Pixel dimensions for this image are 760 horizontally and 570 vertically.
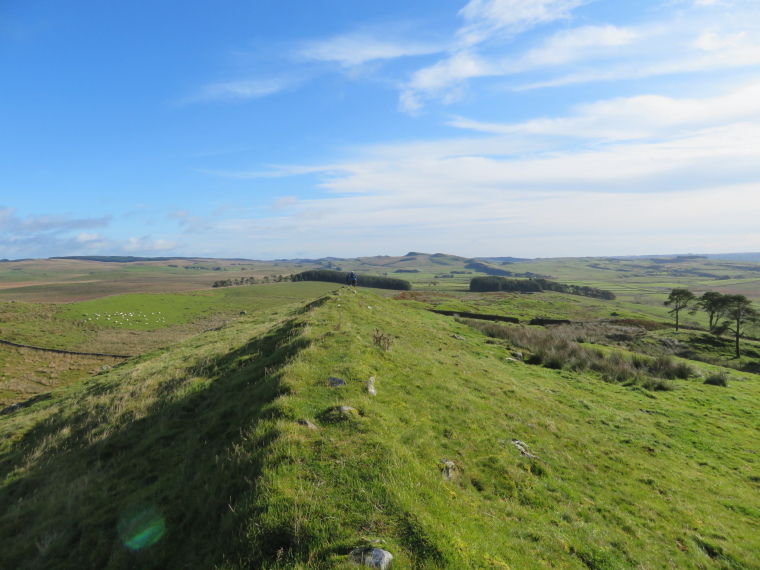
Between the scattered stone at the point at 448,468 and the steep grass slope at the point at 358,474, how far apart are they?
116mm

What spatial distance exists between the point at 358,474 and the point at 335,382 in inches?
211

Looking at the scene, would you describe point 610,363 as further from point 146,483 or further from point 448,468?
point 146,483

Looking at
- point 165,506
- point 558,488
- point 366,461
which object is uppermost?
point 366,461

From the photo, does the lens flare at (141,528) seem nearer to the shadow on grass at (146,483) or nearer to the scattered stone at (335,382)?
the shadow on grass at (146,483)

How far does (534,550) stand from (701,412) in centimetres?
2264

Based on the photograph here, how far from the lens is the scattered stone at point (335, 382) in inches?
503

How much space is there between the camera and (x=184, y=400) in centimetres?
1505

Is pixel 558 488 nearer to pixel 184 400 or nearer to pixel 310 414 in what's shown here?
pixel 310 414

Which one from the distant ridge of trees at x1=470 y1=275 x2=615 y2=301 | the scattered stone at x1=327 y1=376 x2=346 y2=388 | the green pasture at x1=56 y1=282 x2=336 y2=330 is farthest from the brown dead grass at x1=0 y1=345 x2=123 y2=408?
the distant ridge of trees at x1=470 y1=275 x2=615 y2=301

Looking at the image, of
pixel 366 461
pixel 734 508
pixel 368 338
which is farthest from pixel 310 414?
pixel 734 508

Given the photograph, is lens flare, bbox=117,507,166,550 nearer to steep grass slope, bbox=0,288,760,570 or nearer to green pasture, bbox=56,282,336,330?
steep grass slope, bbox=0,288,760,570

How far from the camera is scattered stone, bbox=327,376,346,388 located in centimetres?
1277

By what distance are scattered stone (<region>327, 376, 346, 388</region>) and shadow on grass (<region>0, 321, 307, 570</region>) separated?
1.88 m

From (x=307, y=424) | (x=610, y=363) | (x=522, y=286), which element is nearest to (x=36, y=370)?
(x=307, y=424)
